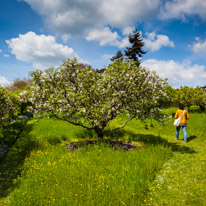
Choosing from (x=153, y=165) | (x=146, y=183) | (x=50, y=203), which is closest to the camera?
(x=50, y=203)

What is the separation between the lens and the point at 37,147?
1045cm

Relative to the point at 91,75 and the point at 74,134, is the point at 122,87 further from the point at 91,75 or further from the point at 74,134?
the point at 74,134

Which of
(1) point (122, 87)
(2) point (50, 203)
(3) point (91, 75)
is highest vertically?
(3) point (91, 75)

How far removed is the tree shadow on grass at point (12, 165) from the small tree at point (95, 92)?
2443 mm

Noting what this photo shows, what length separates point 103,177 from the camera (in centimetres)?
633

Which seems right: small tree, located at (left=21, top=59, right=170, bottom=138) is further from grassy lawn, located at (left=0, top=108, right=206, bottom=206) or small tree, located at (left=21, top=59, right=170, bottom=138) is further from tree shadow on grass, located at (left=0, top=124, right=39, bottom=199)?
tree shadow on grass, located at (left=0, top=124, right=39, bottom=199)

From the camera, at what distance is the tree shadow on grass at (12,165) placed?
661 centimetres

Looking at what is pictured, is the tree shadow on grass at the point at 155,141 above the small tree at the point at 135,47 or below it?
below

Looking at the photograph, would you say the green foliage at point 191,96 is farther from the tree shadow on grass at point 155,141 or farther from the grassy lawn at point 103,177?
the grassy lawn at point 103,177

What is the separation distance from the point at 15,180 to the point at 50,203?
2.73 meters

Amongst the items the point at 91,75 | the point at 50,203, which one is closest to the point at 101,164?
the point at 50,203

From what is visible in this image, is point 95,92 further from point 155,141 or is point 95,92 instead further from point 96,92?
point 155,141

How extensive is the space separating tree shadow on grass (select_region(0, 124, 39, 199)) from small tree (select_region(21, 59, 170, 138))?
8.01 feet

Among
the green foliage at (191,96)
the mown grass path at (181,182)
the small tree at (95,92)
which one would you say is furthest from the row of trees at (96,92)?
the green foliage at (191,96)
